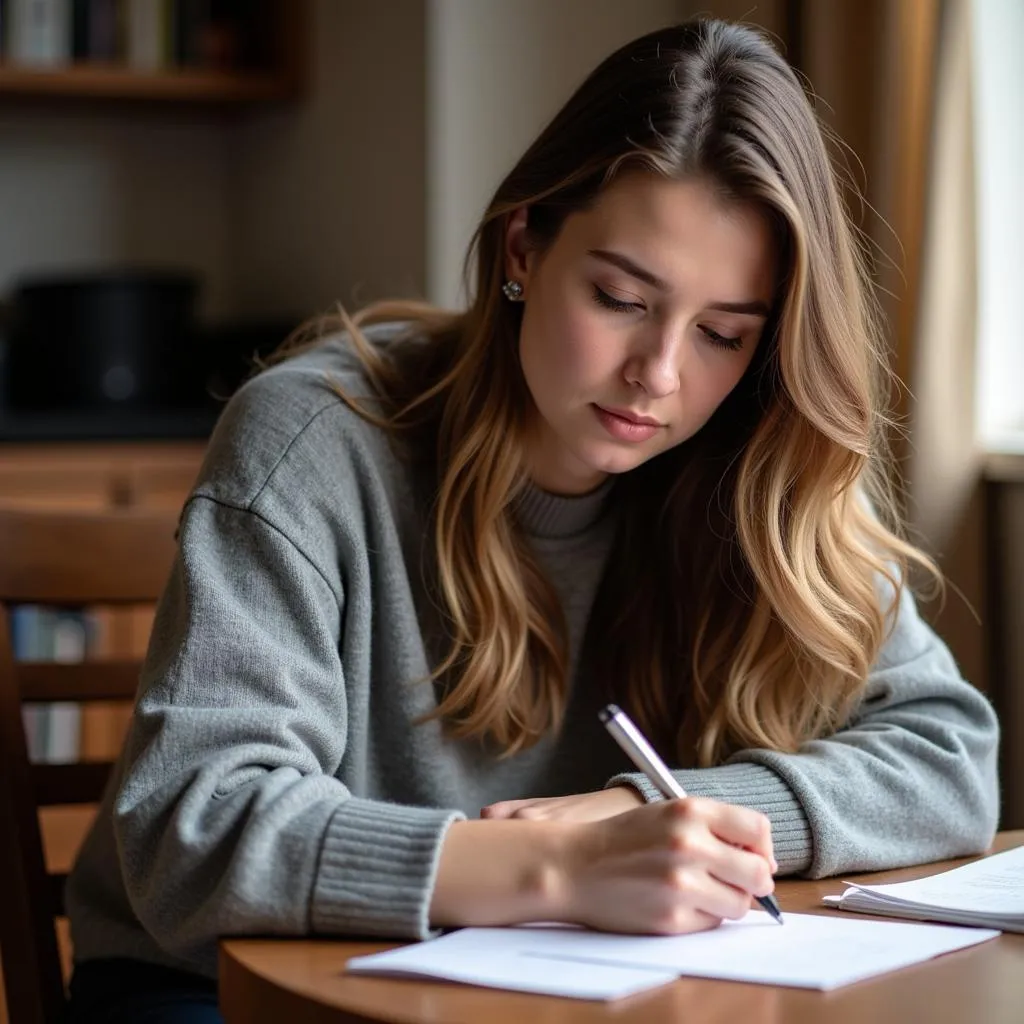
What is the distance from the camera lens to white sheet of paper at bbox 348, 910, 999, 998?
3.03 feet

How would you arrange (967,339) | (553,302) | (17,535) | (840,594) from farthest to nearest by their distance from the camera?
1. (967,339)
2. (17,535)
3. (840,594)
4. (553,302)

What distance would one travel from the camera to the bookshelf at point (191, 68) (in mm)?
3229

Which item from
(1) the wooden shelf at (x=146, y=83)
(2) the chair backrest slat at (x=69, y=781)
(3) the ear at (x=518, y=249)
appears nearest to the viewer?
(3) the ear at (x=518, y=249)

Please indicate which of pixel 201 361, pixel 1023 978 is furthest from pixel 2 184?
pixel 1023 978

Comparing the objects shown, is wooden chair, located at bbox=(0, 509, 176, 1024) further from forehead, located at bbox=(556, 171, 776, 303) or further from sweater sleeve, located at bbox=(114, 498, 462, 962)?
forehead, located at bbox=(556, 171, 776, 303)

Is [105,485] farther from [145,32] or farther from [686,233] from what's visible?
[686,233]

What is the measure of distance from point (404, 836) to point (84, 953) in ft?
1.63

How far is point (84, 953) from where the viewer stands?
1396 millimetres

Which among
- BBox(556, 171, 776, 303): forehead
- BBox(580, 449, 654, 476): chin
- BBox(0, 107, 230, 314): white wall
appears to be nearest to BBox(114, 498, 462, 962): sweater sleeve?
BBox(580, 449, 654, 476): chin

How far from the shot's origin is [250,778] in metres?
1.09

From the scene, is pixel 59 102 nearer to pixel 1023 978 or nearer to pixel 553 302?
pixel 553 302

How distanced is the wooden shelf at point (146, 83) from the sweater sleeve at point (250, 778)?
2224 mm

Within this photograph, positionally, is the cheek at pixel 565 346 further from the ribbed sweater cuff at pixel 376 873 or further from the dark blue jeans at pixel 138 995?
the dark blue jeans at pixel 138 995

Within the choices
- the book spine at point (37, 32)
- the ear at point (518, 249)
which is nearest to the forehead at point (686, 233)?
the ear at point (518, 249)
